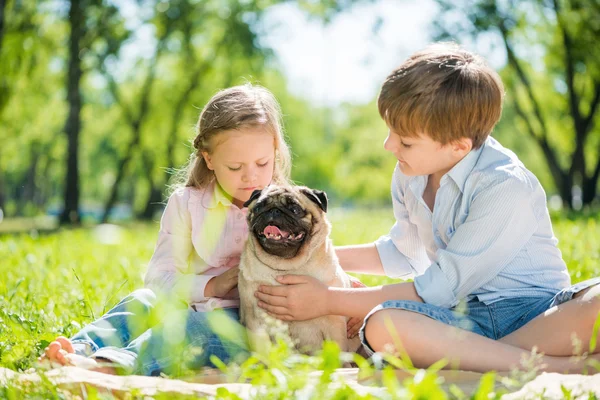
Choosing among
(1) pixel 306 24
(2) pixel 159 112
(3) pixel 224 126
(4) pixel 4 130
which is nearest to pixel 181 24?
(1) pixel 306 24

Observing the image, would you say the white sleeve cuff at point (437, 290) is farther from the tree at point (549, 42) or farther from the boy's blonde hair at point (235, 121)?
the tree at point (549, 42)

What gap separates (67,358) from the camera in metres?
2.86

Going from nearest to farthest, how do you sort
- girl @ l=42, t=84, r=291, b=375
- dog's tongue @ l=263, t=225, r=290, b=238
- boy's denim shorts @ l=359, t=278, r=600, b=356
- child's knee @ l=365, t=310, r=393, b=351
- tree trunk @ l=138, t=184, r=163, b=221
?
child's knee @ l=365, t=310, r=393, b=351 < boy's denim shorts @ l=359, t=278, r=600, b=356 < dog's tongue @ l=263, t=225, r=290, b=238 < girl @ l=42, t=84, r=291, b=375 < tree trunk @ l=138, t=184, r=163, b=221

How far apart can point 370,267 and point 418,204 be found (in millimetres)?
628

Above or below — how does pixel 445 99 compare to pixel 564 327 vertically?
above

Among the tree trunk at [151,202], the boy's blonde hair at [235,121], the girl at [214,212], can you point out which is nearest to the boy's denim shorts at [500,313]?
the girl at [214,212]

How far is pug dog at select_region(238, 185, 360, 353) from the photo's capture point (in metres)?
3.36

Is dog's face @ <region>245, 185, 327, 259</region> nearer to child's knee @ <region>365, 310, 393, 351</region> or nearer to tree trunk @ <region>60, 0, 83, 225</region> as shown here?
child's knee @ <region>365, 310, 393, 351</region>

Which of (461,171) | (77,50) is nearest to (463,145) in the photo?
(461,171)

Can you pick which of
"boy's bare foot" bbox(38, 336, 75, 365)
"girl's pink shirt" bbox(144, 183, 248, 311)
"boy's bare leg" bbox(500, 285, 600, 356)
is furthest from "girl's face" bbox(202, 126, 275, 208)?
"boy's bare leg" bbox(500, 285, 600, 356)

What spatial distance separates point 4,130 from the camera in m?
27.6

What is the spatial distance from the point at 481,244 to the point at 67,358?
2.06m

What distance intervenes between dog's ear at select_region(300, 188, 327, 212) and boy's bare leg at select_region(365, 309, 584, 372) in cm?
76

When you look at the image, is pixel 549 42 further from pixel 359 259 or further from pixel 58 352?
pixel 58 352
